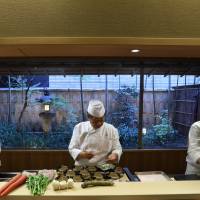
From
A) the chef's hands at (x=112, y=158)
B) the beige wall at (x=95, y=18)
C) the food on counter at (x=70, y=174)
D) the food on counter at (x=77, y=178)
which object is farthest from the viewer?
the chef's hands at (x=112, y=158)

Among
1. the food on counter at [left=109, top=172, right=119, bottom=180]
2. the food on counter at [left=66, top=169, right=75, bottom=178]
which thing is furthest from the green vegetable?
the food on counter at [left=109, top=172, right=119, bottom=180]

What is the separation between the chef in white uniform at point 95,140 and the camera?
2768mm

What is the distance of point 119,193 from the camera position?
4.21 ft

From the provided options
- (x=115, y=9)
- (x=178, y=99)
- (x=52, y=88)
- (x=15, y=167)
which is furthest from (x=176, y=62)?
(x=115, y=9)

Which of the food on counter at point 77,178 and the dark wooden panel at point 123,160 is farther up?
the food on counter at point 77,178

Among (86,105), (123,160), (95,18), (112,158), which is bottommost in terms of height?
(123,160)

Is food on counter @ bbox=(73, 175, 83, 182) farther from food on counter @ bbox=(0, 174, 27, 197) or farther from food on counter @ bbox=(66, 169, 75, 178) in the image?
food on counter @ bbox=(0, 174, 27, 197)

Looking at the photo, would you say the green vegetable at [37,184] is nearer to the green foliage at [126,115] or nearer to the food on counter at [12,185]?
the food on counter at [12,185]

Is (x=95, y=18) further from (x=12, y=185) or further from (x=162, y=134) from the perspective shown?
(x=162, y=134)

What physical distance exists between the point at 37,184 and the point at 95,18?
0.79 meters

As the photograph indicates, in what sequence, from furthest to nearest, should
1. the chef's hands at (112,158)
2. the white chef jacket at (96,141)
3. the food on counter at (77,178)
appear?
the white chef jacket at (96,141), the chef's hands at (112,158), the food on counter at (77,178)

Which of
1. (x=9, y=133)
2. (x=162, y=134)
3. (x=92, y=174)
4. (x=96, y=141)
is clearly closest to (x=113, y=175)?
(x=92, y=174)

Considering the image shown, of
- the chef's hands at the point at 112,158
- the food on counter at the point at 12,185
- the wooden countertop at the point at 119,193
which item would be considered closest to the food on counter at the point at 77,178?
the wooden countertop at the point at 119,193

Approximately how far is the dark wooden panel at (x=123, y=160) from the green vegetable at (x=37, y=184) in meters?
2.66
